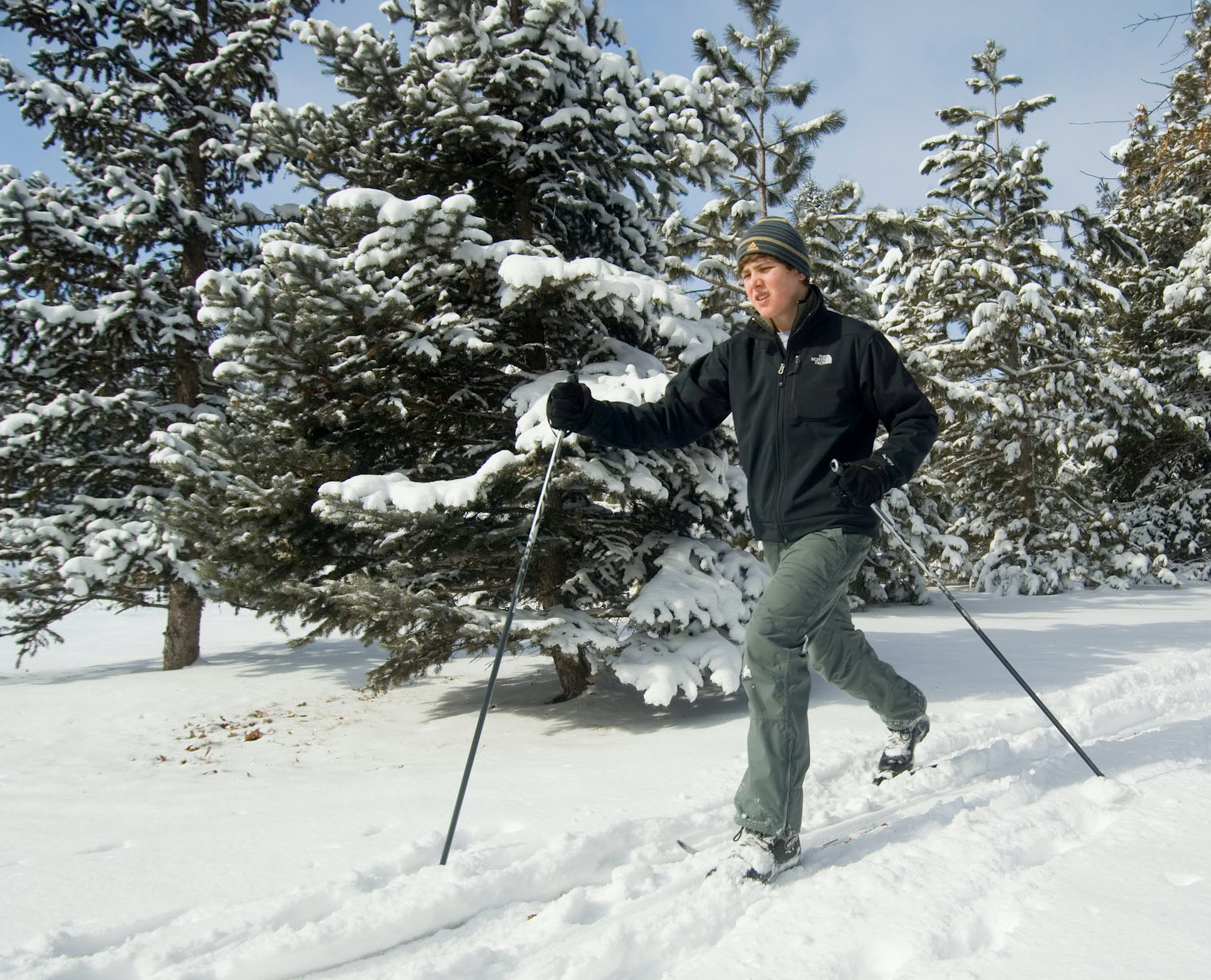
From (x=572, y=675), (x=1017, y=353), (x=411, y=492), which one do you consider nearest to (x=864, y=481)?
(x=411, y=492)

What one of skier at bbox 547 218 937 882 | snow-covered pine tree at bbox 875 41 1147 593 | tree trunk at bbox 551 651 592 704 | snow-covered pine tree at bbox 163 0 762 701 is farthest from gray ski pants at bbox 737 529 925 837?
snow-covered pine tree at bbox 875 41 1147 593

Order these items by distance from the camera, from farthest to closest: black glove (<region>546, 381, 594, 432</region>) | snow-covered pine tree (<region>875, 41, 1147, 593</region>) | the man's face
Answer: snow-covered pine tree (<region>875, 41, 1147, 593</region>)
black glove (<region>546, 381, 594, 432</region>)
the man's face

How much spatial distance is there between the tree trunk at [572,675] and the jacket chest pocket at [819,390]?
11.9ft

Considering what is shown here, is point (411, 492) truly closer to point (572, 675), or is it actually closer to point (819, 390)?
point (572, 675)

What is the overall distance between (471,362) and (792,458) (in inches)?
135

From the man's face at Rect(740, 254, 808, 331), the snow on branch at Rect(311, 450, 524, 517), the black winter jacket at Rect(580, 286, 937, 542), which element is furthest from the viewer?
the snow on branch at Rect(311, 450, 524, 517)

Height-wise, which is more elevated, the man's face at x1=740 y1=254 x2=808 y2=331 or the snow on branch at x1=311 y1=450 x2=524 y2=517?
the man's face at x1=740 y1=254 x2=808 y2=331

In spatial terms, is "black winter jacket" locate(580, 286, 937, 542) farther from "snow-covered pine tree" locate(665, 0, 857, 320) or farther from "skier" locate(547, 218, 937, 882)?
"snow-covered pine tree" locate(665, 0, 857, 320)

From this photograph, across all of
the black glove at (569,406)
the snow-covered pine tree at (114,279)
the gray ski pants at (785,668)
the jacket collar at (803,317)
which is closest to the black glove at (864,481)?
the gray ski pants at (785,668)

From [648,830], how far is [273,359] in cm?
376

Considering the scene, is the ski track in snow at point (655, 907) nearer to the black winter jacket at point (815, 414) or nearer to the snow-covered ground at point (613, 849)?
the snow-covered ground at point (613, 849)

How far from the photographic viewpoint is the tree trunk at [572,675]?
609 cm

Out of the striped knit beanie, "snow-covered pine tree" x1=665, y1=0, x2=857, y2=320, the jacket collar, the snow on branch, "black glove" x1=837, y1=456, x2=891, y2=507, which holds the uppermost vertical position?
"snow-covered pine tree" x1=665, y1=0, x2=857, y2=320

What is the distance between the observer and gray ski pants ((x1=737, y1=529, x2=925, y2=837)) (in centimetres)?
265
